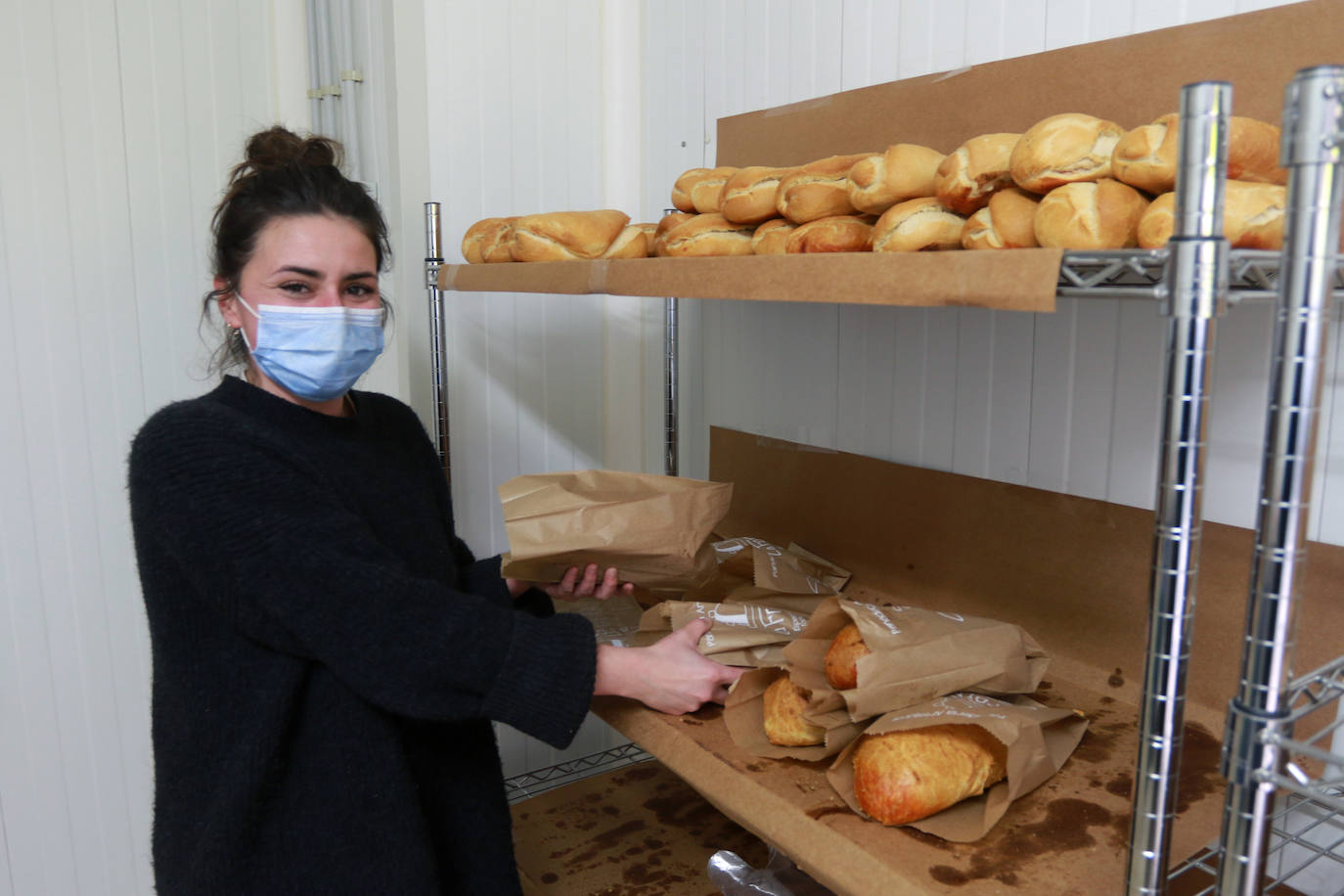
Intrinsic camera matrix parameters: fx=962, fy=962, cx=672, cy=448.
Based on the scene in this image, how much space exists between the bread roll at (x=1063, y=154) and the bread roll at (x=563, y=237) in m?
0.66

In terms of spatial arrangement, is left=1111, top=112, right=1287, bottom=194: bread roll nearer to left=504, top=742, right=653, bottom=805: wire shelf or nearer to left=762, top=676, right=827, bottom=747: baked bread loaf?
left=762, top=676, right=827, bottom=747: baked bread loaf

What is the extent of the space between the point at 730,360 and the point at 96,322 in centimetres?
118

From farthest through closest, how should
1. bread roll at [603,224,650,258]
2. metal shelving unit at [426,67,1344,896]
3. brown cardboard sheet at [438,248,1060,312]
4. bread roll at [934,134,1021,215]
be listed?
1. bread roll at [603,224,650,258]
2. bread roll at [934,134,1021,215]
3. brown cardboard sheet at [438,248,1060,312]
4. metal shelving unit at [426,67,1344,896]

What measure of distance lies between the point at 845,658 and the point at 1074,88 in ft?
2.38

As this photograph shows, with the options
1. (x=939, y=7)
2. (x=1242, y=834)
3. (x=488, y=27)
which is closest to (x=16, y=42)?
(x=488, y=27)

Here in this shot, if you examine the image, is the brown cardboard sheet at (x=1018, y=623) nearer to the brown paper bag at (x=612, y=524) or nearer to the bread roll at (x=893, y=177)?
the brown paper bag at (x=612, y=524)

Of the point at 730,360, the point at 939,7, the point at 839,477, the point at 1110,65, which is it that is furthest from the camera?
the point at 730,360

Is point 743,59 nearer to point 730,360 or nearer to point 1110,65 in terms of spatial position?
point 730,360

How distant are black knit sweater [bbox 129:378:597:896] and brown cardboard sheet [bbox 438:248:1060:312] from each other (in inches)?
14.9

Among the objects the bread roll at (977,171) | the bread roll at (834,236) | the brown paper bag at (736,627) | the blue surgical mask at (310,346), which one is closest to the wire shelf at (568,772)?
the brown paper bag at (736,627)

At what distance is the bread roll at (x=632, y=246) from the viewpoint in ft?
4.24

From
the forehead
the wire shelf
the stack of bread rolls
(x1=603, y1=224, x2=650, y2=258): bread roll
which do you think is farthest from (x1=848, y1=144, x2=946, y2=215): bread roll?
the wire shelf

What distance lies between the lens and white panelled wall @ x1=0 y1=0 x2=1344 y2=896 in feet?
5.46

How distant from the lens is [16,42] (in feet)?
5.43
